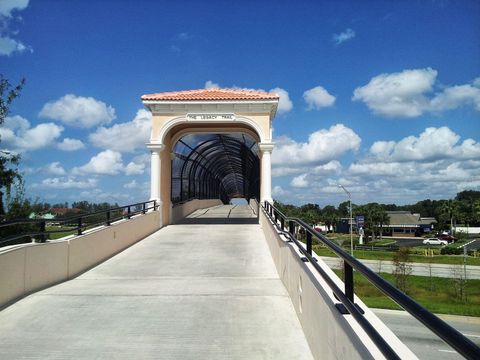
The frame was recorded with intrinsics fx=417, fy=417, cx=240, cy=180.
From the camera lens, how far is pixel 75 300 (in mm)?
6586

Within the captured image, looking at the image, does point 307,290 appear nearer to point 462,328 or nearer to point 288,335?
point 288,335

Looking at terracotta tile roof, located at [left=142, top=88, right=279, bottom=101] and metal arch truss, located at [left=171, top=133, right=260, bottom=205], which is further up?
terracotta tile roof, located at [left=142, top=88, right=279, bottom=101]

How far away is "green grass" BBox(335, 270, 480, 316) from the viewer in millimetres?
20500

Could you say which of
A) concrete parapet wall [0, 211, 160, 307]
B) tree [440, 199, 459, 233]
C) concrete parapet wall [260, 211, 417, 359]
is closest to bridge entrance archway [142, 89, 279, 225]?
concrete parapet wall [0, 211, 160, 307]

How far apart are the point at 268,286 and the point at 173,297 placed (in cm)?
174

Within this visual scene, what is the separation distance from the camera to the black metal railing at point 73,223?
7.88 m

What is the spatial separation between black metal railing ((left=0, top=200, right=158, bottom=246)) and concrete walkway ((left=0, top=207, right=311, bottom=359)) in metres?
1.05

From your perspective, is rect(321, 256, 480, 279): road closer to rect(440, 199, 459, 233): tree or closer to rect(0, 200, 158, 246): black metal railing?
rect(0, 200, 158, 246): black metal railing

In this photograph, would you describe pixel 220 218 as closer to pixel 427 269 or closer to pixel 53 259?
pixel 53 259

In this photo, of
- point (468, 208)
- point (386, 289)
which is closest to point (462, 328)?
point (386, 289)

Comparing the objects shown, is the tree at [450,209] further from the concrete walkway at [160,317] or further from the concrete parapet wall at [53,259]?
the concrete walkway at [160,317]

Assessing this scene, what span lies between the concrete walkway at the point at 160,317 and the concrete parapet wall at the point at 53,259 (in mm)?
241

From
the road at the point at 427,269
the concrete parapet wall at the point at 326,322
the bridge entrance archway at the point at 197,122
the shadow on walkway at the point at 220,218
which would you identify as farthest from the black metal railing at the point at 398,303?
the road at the point at 427,269

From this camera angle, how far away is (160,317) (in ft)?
18.6
